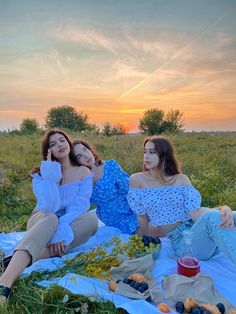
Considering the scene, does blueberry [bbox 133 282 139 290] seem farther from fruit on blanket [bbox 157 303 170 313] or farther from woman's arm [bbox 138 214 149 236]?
woman's arm [bbox 138 214 149 236]

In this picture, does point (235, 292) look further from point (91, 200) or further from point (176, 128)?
point (176, 128)

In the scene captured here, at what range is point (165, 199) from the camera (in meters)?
3.56

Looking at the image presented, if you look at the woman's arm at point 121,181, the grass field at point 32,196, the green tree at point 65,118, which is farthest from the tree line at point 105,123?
the woman's arm at point 121,181

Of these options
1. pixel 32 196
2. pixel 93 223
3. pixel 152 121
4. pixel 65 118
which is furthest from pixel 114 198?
pixel 65 118

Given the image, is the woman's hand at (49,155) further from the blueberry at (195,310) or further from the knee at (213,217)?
the blueberry at (195,310)

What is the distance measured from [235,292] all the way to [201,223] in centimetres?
60

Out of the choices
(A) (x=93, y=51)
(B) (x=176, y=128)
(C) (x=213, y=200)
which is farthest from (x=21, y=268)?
(B) (x=176, y=128)

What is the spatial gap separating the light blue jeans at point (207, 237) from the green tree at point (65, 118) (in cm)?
2643

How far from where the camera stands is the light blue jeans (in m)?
2.95

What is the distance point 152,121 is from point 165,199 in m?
22.4

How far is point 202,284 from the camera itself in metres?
2.75

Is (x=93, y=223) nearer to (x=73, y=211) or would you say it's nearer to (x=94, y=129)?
(x=73, y=211)

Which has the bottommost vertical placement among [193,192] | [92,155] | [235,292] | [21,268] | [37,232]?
[235,292]

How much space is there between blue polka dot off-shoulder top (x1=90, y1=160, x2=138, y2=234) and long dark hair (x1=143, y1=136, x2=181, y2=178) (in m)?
0.57
